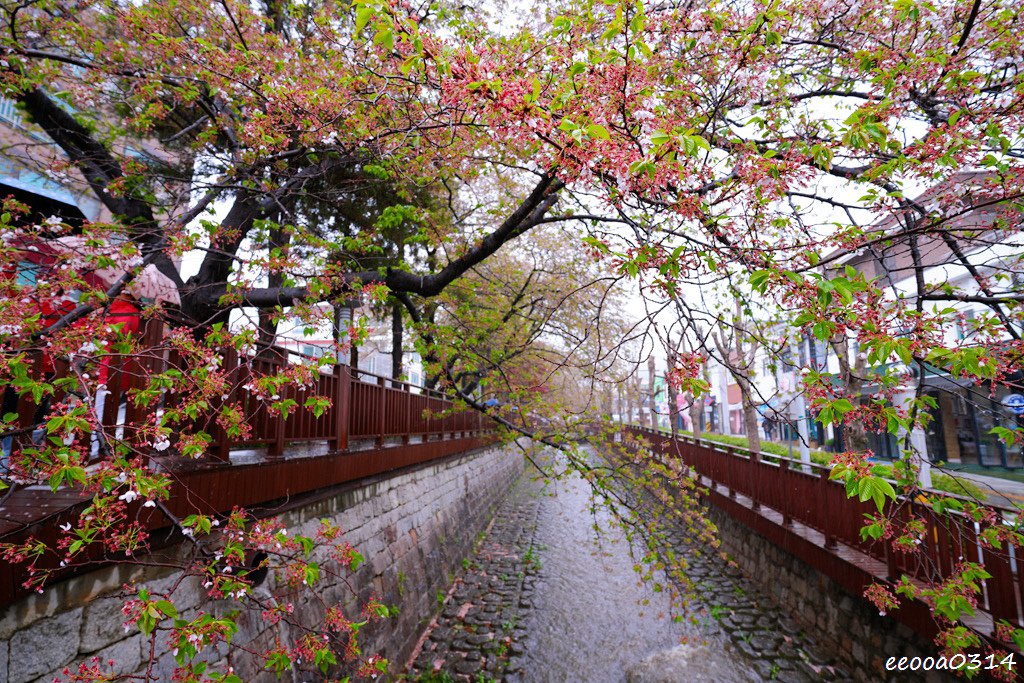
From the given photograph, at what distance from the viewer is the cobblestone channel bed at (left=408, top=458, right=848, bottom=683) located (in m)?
6.42

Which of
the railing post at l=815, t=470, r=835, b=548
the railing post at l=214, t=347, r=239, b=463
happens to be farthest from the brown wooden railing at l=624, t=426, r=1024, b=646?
the railing post at l=214, t=347, r=239, b=463

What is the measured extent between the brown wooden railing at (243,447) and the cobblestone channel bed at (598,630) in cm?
274

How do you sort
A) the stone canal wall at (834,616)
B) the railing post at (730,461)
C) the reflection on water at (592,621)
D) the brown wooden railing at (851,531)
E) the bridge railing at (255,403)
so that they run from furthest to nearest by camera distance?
the railing post at (730,461) < the reflection on water at (592,621) < the stone canal wall at (834,616) < the brown wooden railing at (851,531) < the bridge railing at (255,403)

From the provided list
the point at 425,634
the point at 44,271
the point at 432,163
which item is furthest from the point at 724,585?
the point at 44,271

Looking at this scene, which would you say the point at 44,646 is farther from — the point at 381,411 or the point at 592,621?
the point at 592,621

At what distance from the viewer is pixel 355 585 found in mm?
5363

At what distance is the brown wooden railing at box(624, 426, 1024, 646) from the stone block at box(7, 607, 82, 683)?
12.3ft

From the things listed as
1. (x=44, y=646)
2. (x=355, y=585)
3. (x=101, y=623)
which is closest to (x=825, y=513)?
(x=355, y=585)

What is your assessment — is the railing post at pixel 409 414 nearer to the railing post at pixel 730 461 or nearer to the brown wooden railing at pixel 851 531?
the brown wooden railing at pixel 851 531

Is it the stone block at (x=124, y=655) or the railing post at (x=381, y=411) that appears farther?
the railing post at (x=381, y=411)

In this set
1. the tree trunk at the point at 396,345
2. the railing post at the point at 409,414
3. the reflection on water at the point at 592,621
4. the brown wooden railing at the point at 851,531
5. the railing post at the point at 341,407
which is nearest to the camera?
the brown wooden railing at the point at 851,531

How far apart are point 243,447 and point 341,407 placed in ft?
4.65

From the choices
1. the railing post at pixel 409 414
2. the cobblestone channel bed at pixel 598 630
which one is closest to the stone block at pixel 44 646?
the cobblestone channel bed at pixel 598 630

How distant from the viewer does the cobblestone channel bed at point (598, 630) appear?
642 centimetres
